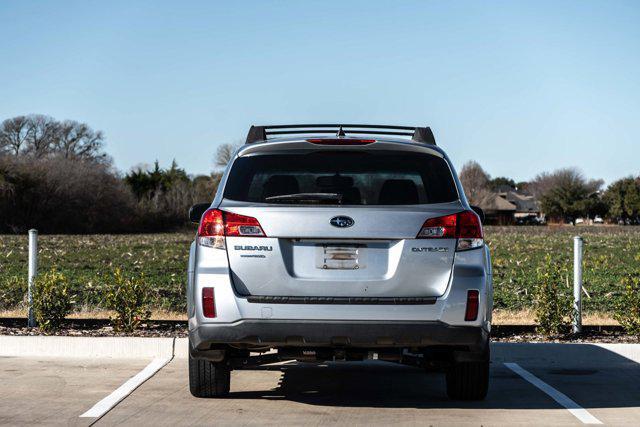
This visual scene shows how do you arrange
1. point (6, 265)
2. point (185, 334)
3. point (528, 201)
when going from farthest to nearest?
point (528, 201)
point (6, 265)
point (185, 334)

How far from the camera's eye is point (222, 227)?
6.64m

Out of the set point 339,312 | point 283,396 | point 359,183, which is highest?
point 359,183

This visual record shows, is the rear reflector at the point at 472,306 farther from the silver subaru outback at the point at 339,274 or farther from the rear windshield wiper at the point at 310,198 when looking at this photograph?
the rear windshield wiper at the point at 310,198

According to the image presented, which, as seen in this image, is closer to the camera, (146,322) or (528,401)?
(528,401)

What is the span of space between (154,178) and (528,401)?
379ft

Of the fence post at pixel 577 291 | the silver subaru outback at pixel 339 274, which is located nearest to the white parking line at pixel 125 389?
the silver subaru outback at pixel 339 274

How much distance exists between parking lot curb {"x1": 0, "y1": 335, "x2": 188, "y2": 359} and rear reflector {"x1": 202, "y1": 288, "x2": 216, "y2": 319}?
11.6 feet

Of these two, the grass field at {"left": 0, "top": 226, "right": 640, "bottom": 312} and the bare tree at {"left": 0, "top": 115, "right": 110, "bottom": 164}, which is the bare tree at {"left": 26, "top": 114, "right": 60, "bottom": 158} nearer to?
the bare tree at {"left": 0, "top": 115, "right": 110, "bottom": 164}

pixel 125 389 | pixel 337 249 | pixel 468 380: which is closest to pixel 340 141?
pixel 337 249

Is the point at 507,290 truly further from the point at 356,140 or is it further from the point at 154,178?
the point at 154,178

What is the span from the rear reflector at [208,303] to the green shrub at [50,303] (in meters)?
4.96

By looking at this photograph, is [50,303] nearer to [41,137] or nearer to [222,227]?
[222,227]

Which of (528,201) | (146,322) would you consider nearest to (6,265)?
(146,322)

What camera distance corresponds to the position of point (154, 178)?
12094cm
